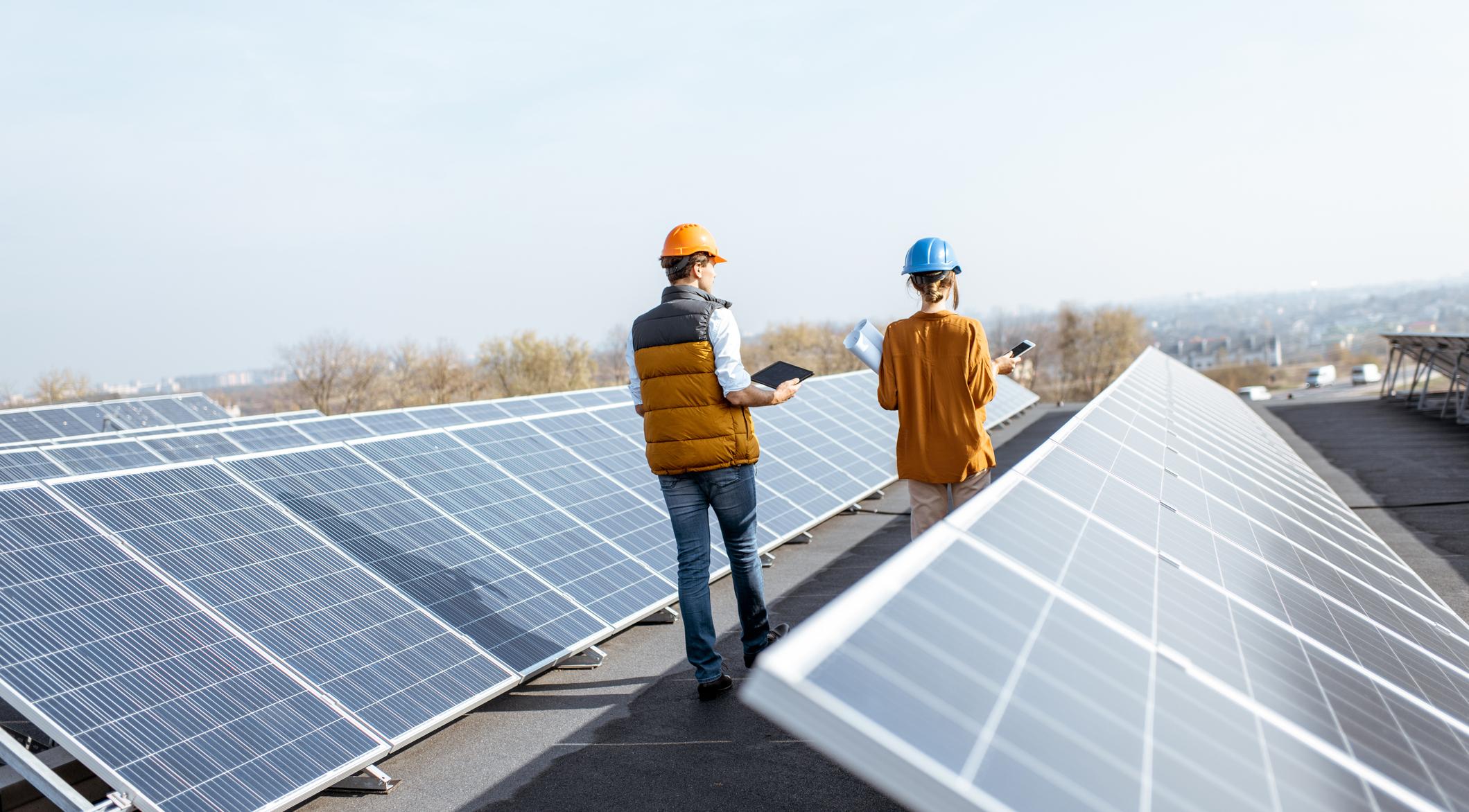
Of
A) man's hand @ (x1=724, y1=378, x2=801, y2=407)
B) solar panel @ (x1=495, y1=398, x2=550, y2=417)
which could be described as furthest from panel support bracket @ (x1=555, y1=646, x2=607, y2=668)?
solar panel @ (x1=495, y1=398, x2=550, y2=417)

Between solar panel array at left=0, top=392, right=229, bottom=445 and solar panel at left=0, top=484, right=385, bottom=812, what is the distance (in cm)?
1543

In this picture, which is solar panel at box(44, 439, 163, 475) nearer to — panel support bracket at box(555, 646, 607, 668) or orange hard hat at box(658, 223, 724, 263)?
panel support bracket at box(555, 646, 607, 668)

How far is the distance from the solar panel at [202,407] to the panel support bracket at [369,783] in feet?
79.7

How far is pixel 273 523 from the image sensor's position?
579cm

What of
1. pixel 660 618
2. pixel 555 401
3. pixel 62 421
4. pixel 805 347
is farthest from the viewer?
pixel 805 347

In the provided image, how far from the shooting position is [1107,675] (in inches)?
90.0

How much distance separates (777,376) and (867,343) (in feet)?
1.75

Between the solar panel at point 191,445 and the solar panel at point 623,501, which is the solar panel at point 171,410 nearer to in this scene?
the solar panel at point 191,445

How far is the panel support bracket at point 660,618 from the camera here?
23.3ft

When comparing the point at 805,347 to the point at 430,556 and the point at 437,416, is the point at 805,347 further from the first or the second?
the point at 430,556


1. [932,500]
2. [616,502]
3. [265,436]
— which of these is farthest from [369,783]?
[265,436]

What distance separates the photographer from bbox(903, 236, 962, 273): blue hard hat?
5.14 m

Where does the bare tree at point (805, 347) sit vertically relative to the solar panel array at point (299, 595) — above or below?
below

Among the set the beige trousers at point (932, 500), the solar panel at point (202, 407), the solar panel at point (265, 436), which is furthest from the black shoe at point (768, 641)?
the solar panel at point (202, 407)
